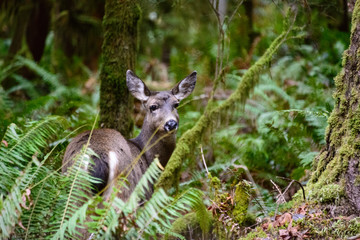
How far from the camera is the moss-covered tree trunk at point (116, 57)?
6.31m

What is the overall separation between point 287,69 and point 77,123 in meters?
4.79

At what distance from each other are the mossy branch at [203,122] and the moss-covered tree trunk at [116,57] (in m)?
1.11

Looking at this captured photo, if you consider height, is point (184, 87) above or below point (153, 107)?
above

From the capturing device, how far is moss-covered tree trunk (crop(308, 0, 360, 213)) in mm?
3561

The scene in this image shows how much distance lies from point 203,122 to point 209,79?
3821 millimetres

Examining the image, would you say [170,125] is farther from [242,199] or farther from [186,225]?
[242,199]

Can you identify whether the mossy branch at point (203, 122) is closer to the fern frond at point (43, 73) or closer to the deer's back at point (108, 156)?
the deer's back at point (108, 156)

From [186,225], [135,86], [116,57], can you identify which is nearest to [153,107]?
[135,86]

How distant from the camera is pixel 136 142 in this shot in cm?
639

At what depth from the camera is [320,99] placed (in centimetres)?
706

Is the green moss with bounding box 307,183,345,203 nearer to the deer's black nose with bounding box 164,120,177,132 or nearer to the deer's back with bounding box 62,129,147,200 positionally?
the deer's back with bounding box 62,129,147,200

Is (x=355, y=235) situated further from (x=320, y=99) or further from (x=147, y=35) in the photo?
(x=147, y=35)

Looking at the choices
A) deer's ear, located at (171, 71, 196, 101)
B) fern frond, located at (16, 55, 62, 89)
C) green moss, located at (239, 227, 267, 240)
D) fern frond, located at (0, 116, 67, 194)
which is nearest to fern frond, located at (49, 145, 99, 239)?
fern frond, located at (0, 116, 67, 194)

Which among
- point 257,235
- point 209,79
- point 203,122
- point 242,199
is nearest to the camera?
point 257,235
